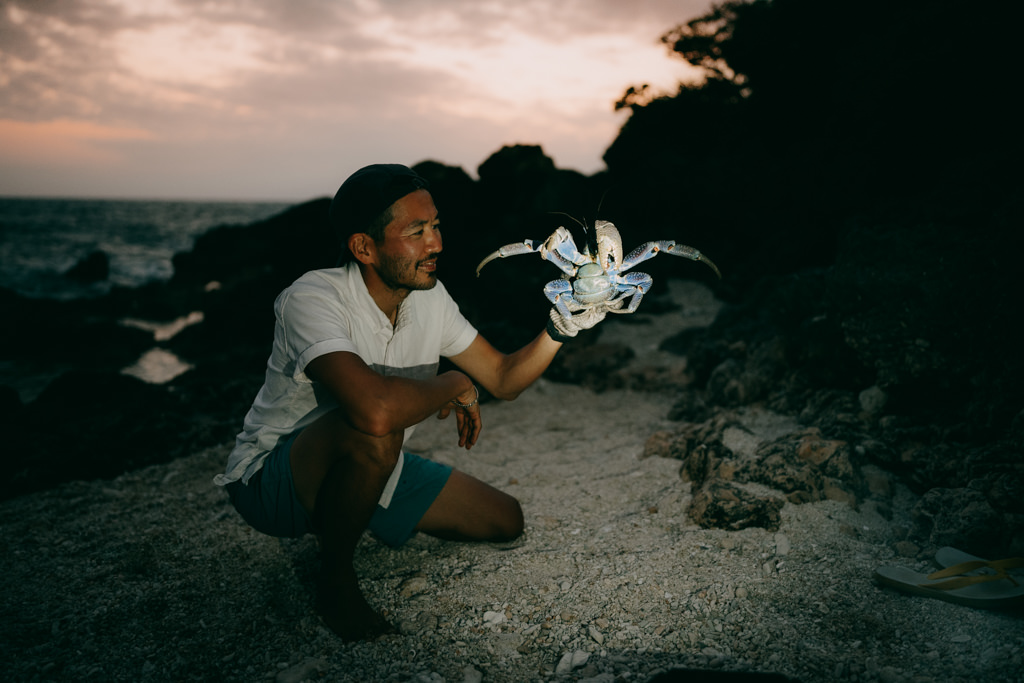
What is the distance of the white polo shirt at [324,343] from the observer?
244 centimetres

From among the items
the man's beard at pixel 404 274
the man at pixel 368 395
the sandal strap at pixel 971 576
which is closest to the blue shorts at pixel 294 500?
the man at pixel 368 395

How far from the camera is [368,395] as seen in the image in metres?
2.27

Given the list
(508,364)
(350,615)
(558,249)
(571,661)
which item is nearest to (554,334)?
(508,364)

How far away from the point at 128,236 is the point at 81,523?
142 ft

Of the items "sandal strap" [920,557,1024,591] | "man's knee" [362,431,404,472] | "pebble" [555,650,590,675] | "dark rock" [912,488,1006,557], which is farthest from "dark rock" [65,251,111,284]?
"sandal strap" [920,557,1024,591]

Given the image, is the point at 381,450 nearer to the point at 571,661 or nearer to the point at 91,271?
the point at 571,661

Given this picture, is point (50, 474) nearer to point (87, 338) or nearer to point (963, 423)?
point (963, 423)

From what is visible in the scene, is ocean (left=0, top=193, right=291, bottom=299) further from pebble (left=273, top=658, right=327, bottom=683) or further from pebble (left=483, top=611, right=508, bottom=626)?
pebble (left=483, top=611, right=508, bottom=626)

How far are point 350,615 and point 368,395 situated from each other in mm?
973

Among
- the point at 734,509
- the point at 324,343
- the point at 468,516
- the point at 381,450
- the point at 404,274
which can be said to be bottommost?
the point at 468,516

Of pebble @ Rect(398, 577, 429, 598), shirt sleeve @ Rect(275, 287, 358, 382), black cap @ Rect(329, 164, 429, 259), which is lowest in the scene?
pebble @ Rect(398, 577, 429, 598)

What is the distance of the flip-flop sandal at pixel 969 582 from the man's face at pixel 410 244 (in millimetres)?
2448

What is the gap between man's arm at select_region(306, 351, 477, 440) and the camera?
89.3 inches

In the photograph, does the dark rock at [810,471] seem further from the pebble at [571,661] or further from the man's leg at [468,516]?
the pebble at [571,661]
